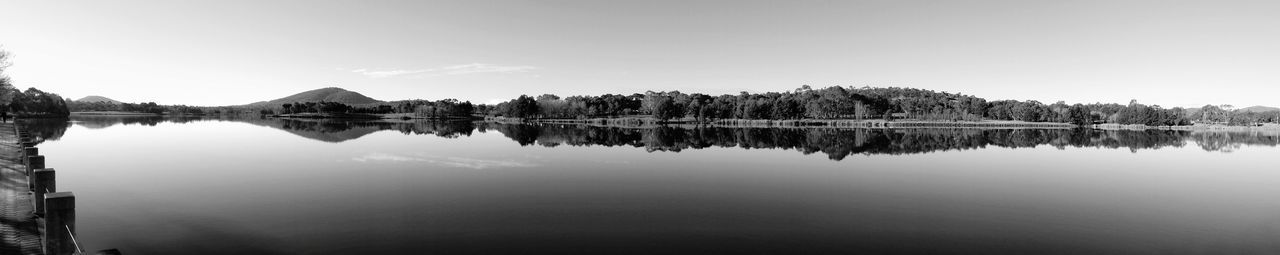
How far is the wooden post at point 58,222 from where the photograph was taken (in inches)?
304

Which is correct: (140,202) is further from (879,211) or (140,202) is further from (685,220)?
(879,211)

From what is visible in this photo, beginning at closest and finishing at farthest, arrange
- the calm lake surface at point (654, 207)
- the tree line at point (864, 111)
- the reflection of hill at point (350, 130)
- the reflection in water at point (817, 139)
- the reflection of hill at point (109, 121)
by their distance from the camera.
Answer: the calm lake surface at point (654, 207)
the reflection in water at point (817, 139)
the reflection of hill at point (350, 130)
the reflection of hill at point (109, 121)
the tree line at point (864, 111)

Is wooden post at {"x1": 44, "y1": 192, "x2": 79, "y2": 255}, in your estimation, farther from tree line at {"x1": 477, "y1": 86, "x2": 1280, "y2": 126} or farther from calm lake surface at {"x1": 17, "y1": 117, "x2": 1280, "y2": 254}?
tree line at {"x1": 477, "y1": 86, "x2": 1280, "y2": 126}

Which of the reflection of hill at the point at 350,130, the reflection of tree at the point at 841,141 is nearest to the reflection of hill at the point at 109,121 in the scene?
the reflection of hill at the point at 350,130

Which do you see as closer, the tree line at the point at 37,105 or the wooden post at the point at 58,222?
the wooden post at the point at 58,222

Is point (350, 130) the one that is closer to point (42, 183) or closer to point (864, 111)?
point (42, 183)

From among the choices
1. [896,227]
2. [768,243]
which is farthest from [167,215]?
[896,227]

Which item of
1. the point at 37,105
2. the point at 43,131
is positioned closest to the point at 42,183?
the point at 43,131

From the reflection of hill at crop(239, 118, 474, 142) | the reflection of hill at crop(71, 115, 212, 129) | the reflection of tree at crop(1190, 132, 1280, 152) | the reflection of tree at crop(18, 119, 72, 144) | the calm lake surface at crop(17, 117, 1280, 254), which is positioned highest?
the reflection of hill at crop(71, 115, 212, 129)

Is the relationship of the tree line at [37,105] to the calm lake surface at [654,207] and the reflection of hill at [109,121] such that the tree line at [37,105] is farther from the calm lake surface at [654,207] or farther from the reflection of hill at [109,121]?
the calm lake surface at [654,207]

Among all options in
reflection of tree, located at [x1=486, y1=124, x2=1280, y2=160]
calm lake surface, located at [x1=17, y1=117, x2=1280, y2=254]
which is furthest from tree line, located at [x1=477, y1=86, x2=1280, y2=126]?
calm lake surface, located at [x1=17, y1=117, x2=1280, y2=254]

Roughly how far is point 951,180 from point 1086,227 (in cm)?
868

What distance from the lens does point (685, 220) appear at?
13.2m

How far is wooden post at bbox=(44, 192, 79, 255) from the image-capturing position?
7719 millimetres
